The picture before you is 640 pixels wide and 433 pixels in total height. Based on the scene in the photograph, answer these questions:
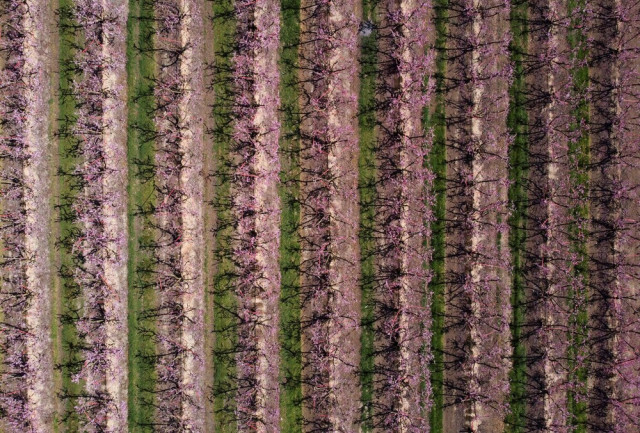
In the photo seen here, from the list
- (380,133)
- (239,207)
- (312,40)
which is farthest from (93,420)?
(312,40)

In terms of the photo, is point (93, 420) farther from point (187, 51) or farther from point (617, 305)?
point (617, 305)

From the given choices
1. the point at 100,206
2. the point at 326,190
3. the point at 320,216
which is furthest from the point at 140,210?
the point at 326,190

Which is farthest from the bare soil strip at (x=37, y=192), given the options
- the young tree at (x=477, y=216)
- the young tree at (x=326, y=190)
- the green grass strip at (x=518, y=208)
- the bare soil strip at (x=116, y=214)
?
the green grass strip at (x=518, y=208)

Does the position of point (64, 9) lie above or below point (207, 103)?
above

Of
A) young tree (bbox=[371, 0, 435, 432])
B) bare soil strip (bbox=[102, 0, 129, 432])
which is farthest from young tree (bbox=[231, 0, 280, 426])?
bare soil strip (bbox=[102, 0, 129, 432])

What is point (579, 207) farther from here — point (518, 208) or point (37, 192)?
point (37, 192)

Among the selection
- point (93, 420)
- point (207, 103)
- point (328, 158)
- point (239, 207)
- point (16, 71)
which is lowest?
point (93, 420)
